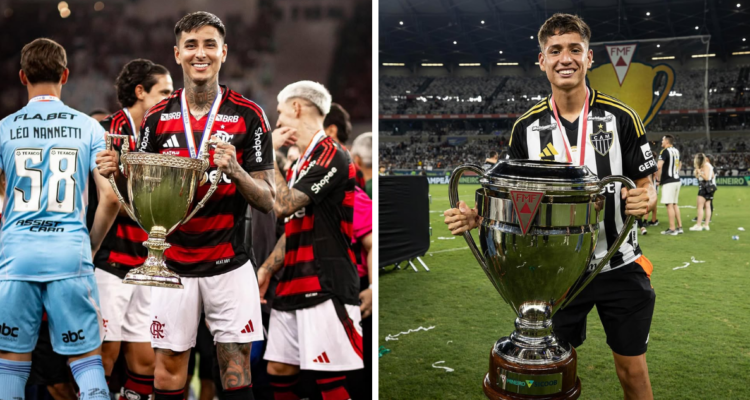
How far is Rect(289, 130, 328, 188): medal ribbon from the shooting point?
203 centimetres

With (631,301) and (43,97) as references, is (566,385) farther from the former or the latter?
(43,97)

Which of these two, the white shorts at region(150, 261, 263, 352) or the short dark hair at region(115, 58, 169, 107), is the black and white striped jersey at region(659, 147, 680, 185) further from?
the short dark hair at region(115, 58, 169, 107)

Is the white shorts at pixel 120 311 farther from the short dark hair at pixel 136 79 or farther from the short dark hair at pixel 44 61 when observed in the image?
the short dark hair at pixel 44 61

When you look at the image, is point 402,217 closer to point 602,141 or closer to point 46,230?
point 602,141

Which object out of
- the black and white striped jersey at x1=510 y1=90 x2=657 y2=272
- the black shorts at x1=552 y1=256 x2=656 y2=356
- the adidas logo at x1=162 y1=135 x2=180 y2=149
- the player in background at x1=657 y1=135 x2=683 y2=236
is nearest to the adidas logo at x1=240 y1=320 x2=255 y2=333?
the adidas logo at x1=162 y1=135 x2=180 y2=149

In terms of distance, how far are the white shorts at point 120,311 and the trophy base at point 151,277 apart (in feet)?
2.33

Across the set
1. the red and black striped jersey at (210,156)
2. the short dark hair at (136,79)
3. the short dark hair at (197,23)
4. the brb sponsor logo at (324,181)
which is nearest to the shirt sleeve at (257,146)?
the red and black striped jersey at (210,156)

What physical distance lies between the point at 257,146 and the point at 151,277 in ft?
2.10

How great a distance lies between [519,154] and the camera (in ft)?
5.10

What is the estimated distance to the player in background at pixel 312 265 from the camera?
6.72ft

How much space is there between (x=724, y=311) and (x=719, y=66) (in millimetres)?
1258

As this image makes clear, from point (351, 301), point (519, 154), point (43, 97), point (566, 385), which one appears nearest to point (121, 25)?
point (43, 97)

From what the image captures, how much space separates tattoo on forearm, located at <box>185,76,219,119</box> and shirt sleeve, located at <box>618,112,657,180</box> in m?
1.36

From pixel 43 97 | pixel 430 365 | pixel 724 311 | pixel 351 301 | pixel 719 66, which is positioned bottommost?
pixel 430 365
